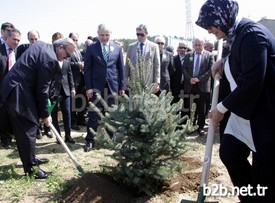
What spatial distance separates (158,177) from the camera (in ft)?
11.8

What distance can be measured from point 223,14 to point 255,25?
28 centimetres

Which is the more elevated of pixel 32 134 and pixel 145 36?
pixel 145 36

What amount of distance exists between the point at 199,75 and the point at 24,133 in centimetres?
392

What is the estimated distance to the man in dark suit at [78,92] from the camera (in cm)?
754

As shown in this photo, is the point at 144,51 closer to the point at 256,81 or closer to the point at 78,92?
the point at 78,92

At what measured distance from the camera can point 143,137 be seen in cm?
369

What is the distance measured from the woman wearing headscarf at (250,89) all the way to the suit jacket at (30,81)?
214 centimetres

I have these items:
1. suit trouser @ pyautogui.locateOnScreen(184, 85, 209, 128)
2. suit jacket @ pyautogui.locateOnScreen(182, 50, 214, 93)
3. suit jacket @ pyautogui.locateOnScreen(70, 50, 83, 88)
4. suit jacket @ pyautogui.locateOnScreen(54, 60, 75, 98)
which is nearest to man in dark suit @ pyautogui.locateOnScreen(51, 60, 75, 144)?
suit jacket @ pyautogui.locateOnScreen(54, 60, 75, 98)

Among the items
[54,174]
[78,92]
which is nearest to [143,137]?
Result: [54,174]

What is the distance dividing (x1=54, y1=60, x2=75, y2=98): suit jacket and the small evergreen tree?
8.42 feet

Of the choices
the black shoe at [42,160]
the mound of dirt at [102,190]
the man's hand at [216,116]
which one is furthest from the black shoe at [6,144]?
the man's hand at [216,116]

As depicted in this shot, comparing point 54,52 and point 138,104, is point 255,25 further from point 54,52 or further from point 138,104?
point 54,52

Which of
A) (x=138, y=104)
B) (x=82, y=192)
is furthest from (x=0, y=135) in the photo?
(x=138, y=104)

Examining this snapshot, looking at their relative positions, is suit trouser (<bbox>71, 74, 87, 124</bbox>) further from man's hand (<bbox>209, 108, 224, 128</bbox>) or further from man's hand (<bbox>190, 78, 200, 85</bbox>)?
man's hand (<bbox>209, 108, 224, 128</bbox>)
